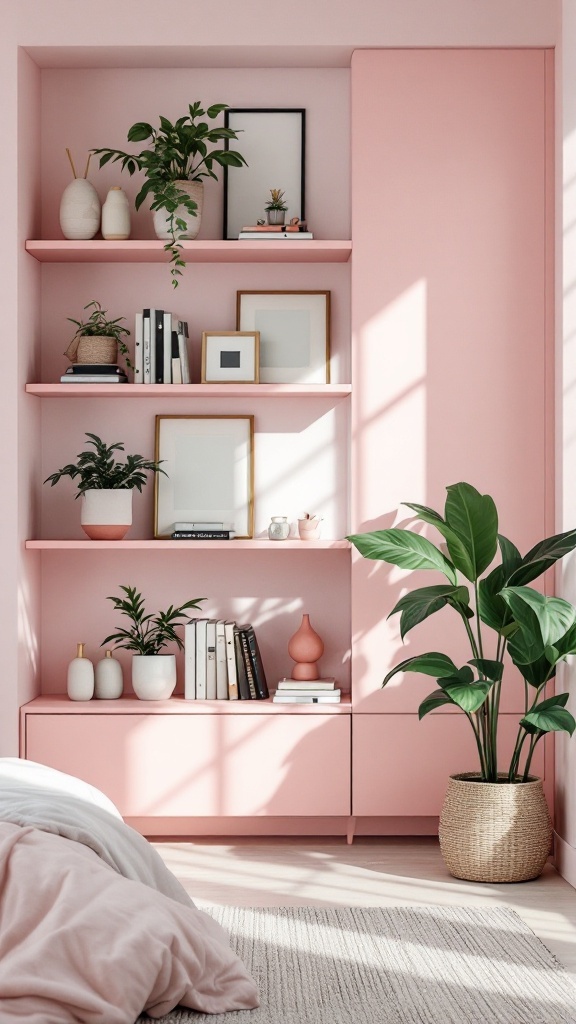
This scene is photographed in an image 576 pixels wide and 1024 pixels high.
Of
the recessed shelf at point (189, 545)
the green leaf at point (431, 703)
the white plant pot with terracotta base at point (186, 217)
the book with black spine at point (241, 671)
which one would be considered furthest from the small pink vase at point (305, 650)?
the white plant pot with terracotta base at point (186, 217)

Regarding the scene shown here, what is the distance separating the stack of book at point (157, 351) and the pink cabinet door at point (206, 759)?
1.27m

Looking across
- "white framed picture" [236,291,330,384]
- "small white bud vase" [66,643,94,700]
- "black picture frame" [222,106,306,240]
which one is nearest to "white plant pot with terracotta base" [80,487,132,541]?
"small white bud vase" [66,643,94,700]

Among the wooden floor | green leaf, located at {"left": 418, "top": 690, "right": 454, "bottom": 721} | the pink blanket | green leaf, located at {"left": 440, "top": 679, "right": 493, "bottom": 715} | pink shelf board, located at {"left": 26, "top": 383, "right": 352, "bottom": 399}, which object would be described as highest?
pink shelf board, located at {"left": 26, "top": 383, "right": 352, "bottom": 399}

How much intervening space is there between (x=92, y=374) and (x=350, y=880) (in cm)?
204

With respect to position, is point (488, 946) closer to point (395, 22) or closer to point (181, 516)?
point (181, 516)

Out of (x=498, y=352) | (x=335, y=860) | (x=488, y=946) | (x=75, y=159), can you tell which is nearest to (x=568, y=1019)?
(x=488, y=946)

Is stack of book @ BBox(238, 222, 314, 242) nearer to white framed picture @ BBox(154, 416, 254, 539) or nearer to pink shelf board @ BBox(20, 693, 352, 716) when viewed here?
white framed picture @ BBox(154, 416, 254, 539)

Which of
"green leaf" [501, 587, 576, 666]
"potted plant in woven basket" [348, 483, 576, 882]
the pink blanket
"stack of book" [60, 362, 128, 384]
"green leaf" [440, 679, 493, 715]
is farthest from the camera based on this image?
"stack of book" [60, 362, 128, 384]

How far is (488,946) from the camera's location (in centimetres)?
299

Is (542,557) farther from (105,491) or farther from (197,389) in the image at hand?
(105,491)

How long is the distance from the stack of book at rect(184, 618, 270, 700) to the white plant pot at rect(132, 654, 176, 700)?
0.08 m

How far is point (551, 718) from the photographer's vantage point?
3514mm

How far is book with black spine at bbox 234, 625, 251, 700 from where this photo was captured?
4195 mm

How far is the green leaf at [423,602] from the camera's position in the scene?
3.54 meters
